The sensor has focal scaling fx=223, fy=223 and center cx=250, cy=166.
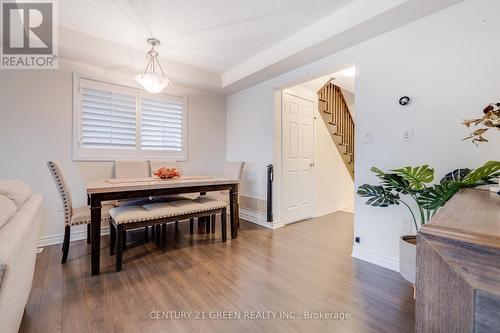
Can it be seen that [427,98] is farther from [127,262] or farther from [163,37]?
[127,262]

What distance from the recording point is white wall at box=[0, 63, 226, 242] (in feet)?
8.17

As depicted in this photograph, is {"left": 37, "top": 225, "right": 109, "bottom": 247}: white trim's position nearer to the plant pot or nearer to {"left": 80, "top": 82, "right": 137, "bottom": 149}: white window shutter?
{"left": 80, "top": 82, "right": 137, "bottom": 149}: white window shutter

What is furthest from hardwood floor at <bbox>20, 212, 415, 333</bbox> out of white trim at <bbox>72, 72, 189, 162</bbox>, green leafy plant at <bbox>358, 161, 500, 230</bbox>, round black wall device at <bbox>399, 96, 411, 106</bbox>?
round black wall device at <bbox>399, 96, 411, 106</bbox>

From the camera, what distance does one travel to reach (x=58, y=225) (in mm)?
2742

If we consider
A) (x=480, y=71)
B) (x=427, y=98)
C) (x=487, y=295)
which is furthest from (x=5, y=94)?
(x=480, y=71)

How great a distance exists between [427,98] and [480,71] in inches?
13.5

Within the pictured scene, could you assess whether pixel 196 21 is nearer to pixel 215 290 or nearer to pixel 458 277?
pixel 215 290

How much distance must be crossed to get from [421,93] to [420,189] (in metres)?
0.88

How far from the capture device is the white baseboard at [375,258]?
2.10 metres

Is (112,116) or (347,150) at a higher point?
(112,116)

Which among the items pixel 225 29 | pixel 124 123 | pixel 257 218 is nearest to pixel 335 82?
pixel 225 29

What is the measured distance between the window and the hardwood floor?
1304 millimetres

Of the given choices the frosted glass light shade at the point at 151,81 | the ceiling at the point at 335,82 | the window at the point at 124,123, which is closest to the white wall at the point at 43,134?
the window at the point at 124,123

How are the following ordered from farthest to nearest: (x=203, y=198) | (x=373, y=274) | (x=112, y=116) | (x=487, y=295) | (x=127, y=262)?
(x=112, y=116), (x=203, y=198), (x=127, y=262), (x=373, y=274), (x=487, y=295)
